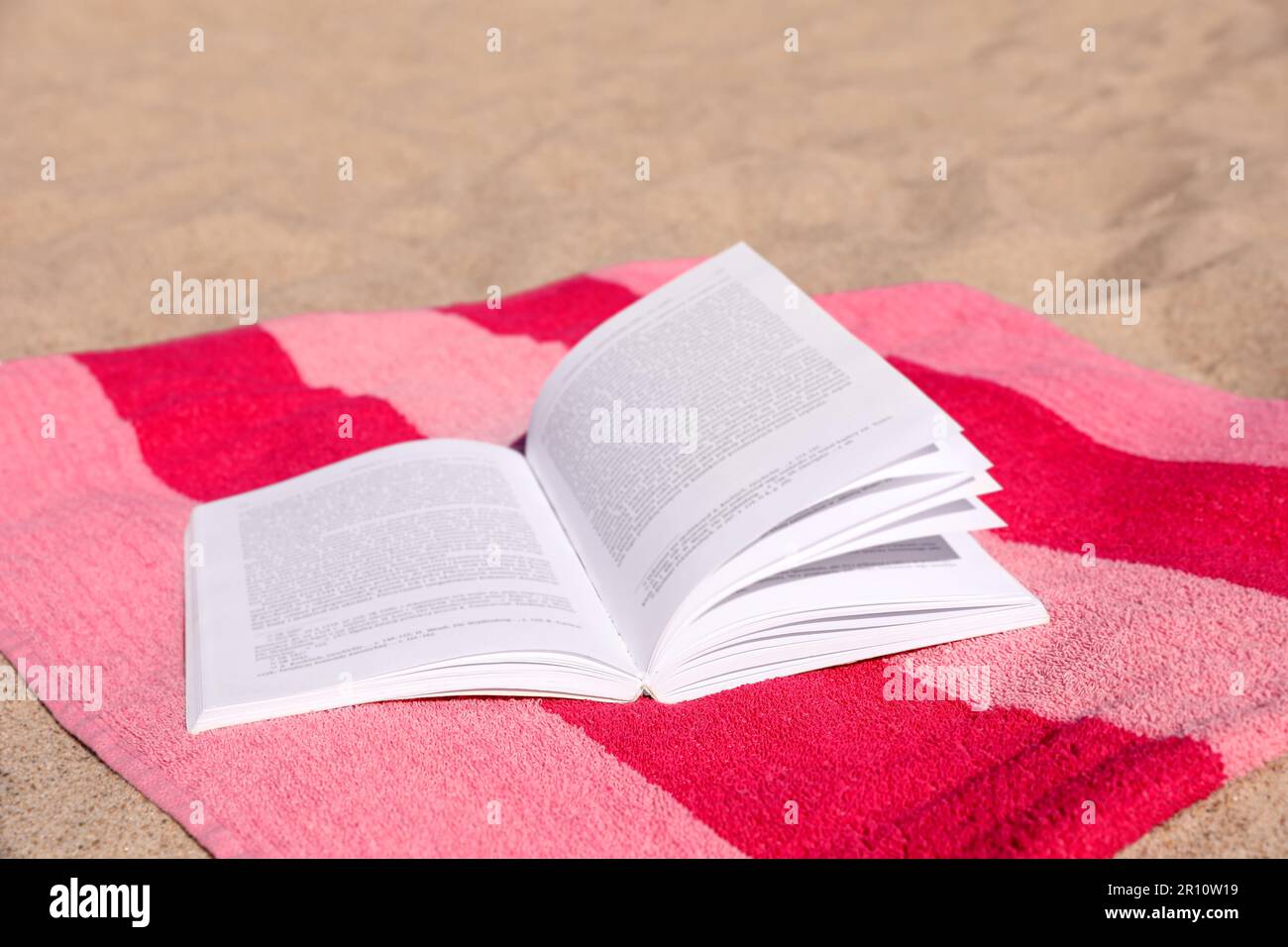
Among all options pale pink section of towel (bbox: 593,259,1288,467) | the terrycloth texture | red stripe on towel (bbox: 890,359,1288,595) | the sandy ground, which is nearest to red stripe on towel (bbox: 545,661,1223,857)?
the terrycloth texture

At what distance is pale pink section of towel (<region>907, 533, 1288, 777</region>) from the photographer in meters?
0.78

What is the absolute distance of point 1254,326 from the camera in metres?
1.61

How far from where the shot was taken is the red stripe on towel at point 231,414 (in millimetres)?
1289

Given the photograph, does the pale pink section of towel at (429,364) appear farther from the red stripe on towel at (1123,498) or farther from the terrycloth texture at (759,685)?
the red stripe on towel at (1123,498)

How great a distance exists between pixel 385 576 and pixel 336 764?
0.59ft

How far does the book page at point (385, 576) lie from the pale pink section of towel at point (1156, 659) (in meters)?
0.29

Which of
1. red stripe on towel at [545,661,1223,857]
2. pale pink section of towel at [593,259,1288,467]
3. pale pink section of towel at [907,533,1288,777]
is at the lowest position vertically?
red stripe on towel at [545,661,1223,857]

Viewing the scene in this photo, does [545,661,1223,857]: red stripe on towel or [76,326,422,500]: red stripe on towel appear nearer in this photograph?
[545,661,1223,857]: red stripe on towel

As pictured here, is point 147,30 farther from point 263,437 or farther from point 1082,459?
point 1082,459

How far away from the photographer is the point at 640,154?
239 cm

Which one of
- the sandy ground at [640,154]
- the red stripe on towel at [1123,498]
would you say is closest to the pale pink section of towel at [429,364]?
the sandy ground at [640,154]

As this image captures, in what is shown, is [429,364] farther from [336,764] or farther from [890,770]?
[890,770]

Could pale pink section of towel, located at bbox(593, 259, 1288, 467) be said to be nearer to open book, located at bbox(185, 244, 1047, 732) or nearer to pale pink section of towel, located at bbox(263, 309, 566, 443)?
pale pink section of towel, located at bbox(263, 309, 566, 443)

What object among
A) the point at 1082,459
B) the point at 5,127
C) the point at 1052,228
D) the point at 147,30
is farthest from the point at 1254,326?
the point at 147,30
